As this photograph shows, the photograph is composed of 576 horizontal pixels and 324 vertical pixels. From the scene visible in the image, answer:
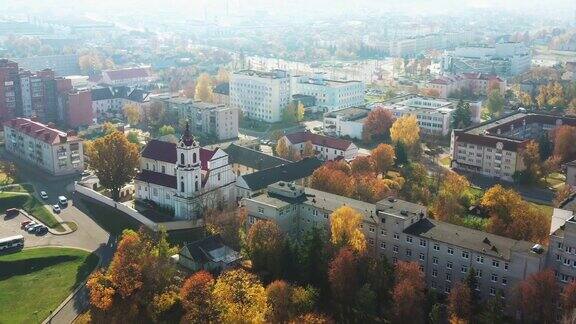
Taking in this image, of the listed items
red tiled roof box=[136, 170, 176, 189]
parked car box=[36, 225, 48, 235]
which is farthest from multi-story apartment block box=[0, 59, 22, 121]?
parked car box=[36, 225, 48, 235]

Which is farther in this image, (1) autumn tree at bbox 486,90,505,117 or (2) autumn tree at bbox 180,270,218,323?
(1) autumn tree at bbox 486,90,505,117

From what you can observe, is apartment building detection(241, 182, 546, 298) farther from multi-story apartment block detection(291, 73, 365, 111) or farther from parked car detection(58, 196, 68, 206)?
multi-story apartment block detection(291, 73, 365, 111)

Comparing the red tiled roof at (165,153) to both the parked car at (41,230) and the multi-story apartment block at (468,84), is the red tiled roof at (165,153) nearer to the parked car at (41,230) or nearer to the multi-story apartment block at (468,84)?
the parked car at (41,230)

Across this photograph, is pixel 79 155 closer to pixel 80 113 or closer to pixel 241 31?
pixel 80 113

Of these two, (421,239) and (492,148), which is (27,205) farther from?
(492,148)

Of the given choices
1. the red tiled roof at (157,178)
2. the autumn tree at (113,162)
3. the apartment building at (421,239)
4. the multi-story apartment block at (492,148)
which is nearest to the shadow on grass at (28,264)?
the red tiled roof at (157,178)

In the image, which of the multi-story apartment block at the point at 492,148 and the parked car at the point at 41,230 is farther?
the multi-story apartment block at the point at 492,148
